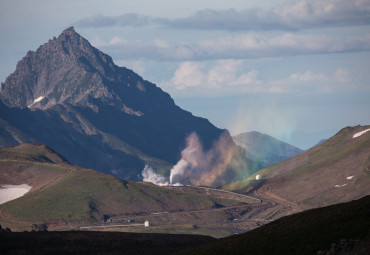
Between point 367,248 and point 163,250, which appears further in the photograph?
point 163,250

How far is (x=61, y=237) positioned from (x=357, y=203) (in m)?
80.1

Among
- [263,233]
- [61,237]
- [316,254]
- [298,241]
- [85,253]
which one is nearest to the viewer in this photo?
[316,254]

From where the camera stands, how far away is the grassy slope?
112 meters

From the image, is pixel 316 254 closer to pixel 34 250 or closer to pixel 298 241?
pixel 298 241

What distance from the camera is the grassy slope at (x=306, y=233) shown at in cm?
11225

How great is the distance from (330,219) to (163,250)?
2044 inches

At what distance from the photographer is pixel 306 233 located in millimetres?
121062

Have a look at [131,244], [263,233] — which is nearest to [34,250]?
[131,244]

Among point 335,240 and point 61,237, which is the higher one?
point 61,237

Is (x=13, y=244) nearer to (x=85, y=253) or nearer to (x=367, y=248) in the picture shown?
(x=85, y=253)

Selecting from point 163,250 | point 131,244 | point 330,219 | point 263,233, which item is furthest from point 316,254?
point 131,244

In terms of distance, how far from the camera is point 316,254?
356 ft

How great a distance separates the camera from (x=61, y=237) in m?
179

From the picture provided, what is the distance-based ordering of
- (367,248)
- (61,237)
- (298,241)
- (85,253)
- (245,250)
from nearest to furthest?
(367,248) < (298,241) < (245,250) < (85,253) < (61,237)
